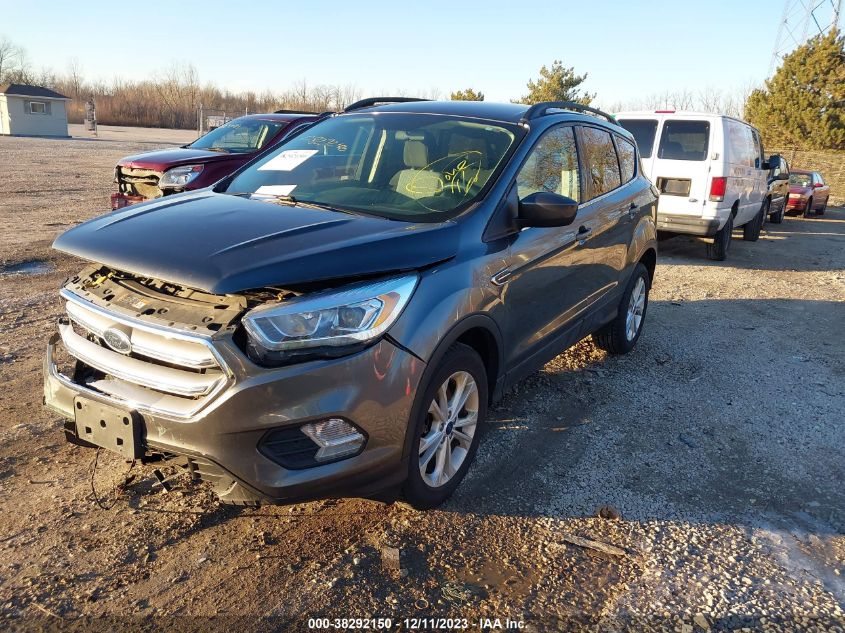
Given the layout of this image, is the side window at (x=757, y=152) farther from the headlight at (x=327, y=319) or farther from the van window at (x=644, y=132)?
the headlight at (x=327, y=319)

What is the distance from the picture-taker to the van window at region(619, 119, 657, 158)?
10.5 metres

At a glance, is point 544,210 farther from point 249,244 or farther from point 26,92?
point 26,92

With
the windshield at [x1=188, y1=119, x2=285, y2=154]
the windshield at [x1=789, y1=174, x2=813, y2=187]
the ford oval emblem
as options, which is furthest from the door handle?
the windshield at [x1=789, y1=174, x2=813, y2=187]

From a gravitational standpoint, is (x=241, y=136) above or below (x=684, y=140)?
below

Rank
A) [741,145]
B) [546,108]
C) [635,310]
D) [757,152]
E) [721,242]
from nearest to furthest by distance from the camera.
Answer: [546,108], [635,310], [721,242], [741,145], [757,152]

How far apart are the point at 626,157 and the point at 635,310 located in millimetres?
1334

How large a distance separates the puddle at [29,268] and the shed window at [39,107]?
128 feet

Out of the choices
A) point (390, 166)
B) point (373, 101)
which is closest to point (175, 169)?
point (373, 101)

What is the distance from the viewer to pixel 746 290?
29.3 ft

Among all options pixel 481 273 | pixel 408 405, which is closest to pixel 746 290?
pixel 481 273

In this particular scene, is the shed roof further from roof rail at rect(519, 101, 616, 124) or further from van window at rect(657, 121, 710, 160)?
roof rail at rect(519, 101, 616, 124)

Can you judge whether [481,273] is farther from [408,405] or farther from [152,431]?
[152,431]

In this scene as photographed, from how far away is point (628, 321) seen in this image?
570 cm

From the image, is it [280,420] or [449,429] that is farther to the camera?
[449,429]
